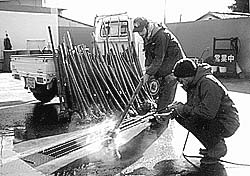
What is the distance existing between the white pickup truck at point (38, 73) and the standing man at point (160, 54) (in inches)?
88.4

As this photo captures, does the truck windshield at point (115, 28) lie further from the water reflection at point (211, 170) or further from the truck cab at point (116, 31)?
the water reflection at point (211, 170)

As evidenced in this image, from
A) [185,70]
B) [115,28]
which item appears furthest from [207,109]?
[115,28]

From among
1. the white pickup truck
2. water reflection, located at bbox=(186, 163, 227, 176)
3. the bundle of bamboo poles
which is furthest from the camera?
the white pickup truck

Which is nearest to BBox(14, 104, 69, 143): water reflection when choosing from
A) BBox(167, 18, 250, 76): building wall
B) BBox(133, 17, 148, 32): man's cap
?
BBox(133, 17, 148, 32): man's cap

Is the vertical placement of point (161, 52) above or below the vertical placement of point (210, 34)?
below

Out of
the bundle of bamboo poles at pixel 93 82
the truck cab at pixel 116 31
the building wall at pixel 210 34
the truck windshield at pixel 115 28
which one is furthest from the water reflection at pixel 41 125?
the building wall at pixel 210 34

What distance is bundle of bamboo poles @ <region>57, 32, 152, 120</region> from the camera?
743 cm

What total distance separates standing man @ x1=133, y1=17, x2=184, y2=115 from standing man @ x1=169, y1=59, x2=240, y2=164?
181 cm

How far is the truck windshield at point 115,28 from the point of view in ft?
35.4

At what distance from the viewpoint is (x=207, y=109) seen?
4.60 metres

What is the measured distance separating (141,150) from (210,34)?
13.5m

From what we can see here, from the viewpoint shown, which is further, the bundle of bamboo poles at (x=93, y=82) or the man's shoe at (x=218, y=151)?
the bundle of bamboo poles at (x=93, y=82)

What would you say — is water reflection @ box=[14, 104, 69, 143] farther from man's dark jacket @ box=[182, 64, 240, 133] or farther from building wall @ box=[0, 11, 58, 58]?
building wall @ box=[0, 11, 58, 58]

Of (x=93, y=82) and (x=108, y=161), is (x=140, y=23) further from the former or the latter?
(x=108, y=161)
